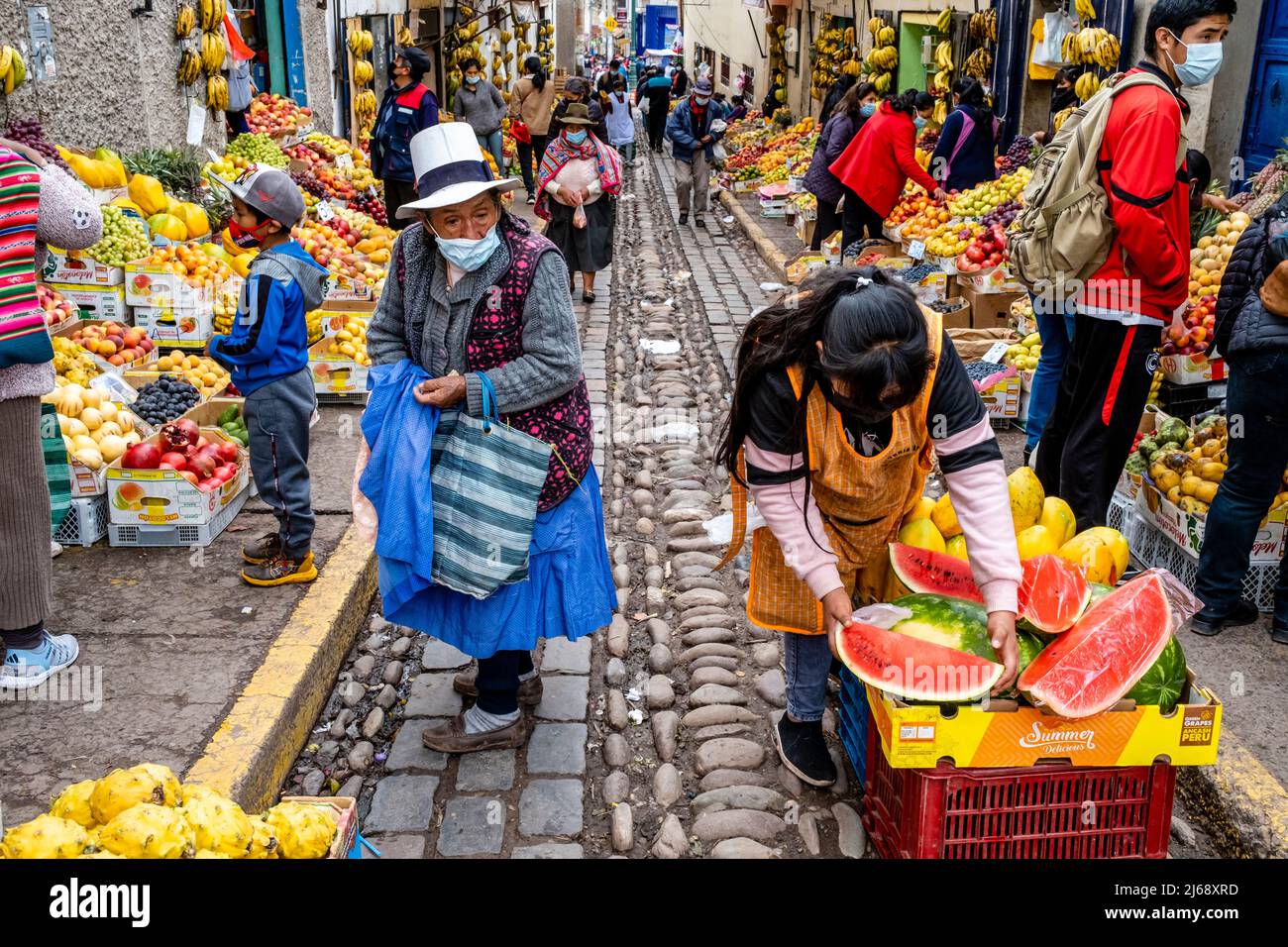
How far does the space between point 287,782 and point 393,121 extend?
30.0 ft

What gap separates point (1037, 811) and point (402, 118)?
10.3m

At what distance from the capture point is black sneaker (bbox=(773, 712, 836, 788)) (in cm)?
387

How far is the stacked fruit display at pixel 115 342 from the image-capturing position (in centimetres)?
689

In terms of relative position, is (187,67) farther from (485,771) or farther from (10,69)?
(485,771)

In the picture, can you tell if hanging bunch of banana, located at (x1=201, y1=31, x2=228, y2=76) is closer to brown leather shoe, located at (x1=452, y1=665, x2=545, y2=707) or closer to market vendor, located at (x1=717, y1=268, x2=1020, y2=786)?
brown leather shoe, located at (x1=452, y1=665, x2=545, y2=707)

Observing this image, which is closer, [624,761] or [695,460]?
[624,761]

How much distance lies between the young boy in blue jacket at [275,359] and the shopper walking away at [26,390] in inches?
25.5

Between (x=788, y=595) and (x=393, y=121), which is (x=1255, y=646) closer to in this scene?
(x=788, y=595)

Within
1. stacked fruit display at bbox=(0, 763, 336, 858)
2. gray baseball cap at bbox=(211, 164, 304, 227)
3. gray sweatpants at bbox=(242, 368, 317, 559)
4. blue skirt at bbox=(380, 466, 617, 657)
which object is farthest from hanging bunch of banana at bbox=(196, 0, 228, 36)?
stacked fruit display at bbox=(0, 763, 336, 858)

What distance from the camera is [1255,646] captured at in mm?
4547

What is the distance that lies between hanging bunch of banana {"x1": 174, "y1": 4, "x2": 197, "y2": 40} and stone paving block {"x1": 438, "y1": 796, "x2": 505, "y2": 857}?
9443 millimetres

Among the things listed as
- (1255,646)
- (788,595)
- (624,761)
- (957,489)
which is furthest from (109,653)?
(1255,646)

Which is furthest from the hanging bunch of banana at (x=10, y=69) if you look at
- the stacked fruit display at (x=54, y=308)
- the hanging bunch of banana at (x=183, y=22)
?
the hanging bunch of banana at (x=183, y=22)

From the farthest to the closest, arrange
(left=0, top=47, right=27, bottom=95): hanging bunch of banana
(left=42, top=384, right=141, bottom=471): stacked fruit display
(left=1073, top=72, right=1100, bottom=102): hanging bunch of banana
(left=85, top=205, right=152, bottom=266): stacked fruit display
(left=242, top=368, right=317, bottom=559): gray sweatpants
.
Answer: (left=1073, top=72, right=1100, bottom=102): hanging bunch of banana < (left=0, top=47, right=27, bottom=95): hanging bunch of banana < (left=85, top=205, right=152, bottom=266): stacked fruit display < (left=42, top=384, right=141, bottom=471): stacked fruit display < (left=242, top=368, right=317, bottom=559): gray sweatpants
